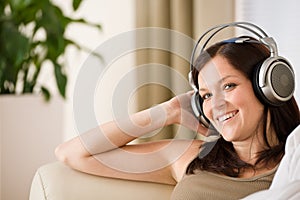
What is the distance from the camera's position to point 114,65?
2902 mm

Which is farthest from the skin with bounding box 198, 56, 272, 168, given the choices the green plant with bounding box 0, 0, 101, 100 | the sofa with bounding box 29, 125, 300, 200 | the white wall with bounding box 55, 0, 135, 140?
the white wall with bounding box 55, 0, 135, 140

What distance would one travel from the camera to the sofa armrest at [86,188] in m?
1.72

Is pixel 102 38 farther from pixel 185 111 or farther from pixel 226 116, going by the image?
pixel 226 116

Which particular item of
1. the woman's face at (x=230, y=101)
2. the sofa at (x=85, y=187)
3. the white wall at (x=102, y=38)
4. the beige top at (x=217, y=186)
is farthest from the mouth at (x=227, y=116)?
the white wall at (x=102, y=38)

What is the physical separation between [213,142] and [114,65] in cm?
118

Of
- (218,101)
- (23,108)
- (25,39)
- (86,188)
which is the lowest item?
Result: (86,188)

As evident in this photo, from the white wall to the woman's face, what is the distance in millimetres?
1160

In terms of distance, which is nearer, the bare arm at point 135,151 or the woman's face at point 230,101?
the woman's face at point 230,101

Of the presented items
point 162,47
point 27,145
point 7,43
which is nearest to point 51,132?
point 27,145

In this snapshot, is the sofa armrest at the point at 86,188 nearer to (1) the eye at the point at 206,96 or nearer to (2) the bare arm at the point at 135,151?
(2) the bare arm at the point at 135,151

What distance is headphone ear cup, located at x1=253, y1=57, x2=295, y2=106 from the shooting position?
5.14 feet

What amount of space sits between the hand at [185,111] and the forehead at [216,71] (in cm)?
15

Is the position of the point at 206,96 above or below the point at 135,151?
above

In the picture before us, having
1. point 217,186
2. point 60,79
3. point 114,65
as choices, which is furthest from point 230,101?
point 114,65
